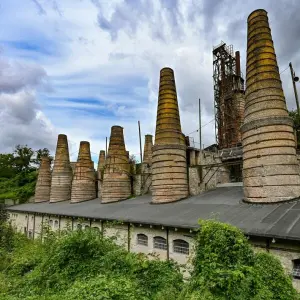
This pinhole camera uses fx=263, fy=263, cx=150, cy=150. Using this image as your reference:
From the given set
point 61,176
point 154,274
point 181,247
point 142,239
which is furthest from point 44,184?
point 154,274

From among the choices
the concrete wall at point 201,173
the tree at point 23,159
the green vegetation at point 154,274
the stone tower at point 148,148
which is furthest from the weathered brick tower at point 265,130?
the tree at point 23,159

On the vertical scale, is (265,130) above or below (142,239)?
above

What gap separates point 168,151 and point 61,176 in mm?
18619

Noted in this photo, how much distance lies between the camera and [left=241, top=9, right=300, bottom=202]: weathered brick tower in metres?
12.5

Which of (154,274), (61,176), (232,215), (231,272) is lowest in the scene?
(154,274)

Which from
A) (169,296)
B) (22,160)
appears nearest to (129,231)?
(169,296)

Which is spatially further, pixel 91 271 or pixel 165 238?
pixel 165 238

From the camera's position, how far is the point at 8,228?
2422 centimetres

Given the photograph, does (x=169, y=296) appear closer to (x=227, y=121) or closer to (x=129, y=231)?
(x=129, y=231)

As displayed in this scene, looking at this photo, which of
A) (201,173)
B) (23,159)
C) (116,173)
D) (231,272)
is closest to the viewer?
(231,272)

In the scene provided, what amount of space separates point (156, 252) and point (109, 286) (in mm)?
6533

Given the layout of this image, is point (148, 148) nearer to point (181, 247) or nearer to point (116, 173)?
→ point (116, 173)

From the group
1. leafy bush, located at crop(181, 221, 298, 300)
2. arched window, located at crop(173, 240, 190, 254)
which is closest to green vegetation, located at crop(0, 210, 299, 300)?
leafy bush, located at crop(181, 221, 298, 300)

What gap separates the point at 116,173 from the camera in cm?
2455
